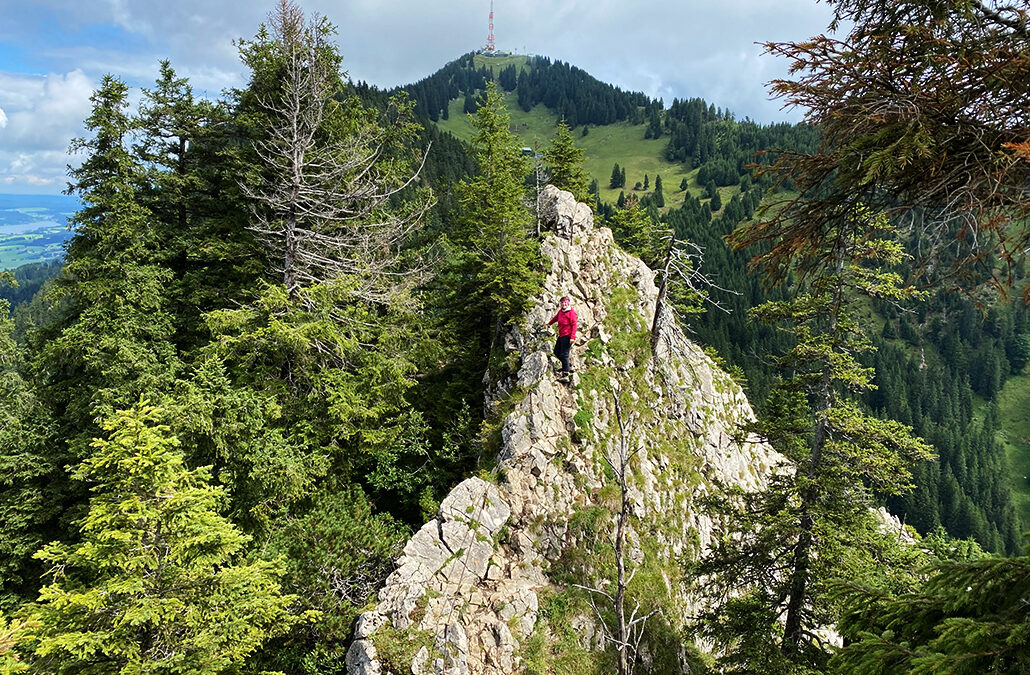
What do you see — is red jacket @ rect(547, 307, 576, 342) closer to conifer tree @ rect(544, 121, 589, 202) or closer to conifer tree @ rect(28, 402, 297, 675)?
conifer tree @ rect(28, 402, 297, 675)

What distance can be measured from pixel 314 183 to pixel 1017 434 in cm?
16644

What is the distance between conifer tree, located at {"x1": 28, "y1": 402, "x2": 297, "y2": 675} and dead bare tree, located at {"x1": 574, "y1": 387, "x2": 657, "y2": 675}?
270 inches

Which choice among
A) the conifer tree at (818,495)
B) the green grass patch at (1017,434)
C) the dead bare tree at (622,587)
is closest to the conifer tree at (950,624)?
the dead bare tree at (622,587)

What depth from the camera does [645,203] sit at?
6186 inches

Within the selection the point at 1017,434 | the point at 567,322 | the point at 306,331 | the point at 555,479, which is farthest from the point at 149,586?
the point at 1017,434

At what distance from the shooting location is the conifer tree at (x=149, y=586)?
835 centimetres

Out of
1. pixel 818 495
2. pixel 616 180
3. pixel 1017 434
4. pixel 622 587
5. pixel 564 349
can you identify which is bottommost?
pixel 1017 434

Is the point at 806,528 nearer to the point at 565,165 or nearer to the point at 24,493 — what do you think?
the point at 24,493

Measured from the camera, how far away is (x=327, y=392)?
1514cm

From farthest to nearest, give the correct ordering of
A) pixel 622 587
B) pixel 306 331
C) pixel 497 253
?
pixel 497 253, pixel 306 331, pixel 622 587

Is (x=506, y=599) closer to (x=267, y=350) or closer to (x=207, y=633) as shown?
(x=207, y=633)

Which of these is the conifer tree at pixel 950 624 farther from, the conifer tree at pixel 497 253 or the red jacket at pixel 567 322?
the conifer tree at pixel 497 253

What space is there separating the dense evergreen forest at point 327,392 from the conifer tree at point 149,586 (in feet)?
0.20

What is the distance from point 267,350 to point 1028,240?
16814mm
